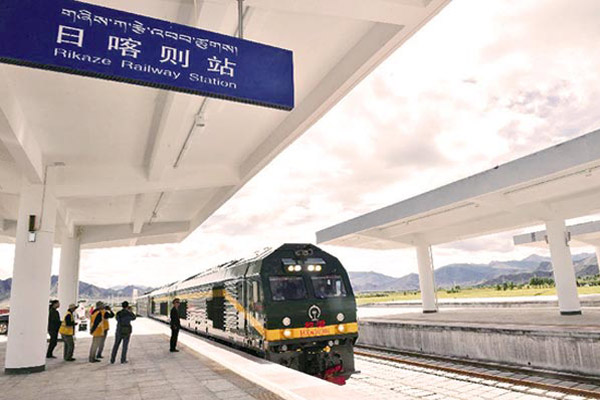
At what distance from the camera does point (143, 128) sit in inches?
378

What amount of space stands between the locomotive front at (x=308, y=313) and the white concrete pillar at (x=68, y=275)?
40.8 feet

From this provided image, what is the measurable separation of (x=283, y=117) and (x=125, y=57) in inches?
239

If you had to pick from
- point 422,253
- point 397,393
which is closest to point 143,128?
point 397,393

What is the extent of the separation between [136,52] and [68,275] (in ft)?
57.8

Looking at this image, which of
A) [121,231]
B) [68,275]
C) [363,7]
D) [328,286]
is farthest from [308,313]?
[121,231]

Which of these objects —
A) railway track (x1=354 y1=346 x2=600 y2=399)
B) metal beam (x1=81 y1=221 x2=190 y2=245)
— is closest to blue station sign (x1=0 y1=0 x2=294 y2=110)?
railway track (x1=354 y1=346 x2=600 y2=399)

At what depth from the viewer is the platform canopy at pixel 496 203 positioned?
40.1 feet

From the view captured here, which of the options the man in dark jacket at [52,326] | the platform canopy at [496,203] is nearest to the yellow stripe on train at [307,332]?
the man in dark jacket at [52,326]

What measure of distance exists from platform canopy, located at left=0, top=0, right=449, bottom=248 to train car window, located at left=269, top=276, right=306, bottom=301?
123 inches

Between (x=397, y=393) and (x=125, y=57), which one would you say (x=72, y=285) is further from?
(x=125, y=57)

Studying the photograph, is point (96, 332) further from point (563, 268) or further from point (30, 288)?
point (563, 268)

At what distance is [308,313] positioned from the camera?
32.8 ft

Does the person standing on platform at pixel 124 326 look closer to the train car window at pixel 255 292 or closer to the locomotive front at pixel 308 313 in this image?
the train car window at pixel 255 292

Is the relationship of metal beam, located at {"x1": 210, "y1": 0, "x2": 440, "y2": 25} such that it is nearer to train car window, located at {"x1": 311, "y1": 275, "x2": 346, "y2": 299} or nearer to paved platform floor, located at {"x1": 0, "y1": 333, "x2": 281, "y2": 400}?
paved platform floor, located at {"x1": 0, "y1": 333, "x2": 281, "y2": 400}
